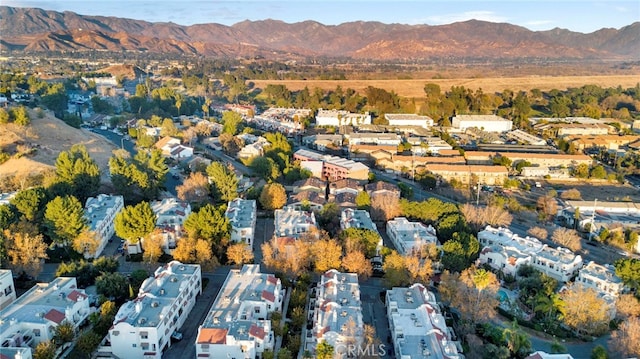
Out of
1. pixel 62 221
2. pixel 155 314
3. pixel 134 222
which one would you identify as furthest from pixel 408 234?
pixel 62 221

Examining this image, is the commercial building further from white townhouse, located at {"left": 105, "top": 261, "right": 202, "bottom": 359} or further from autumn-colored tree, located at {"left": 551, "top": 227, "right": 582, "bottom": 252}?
white townhouse, located at {"left": 105, "top": 261, "right": 202, "bottom": 359}

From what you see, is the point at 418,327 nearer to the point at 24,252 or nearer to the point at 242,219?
the point at 242,219

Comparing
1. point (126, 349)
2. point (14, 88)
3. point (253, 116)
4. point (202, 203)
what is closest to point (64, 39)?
point (14, 88)

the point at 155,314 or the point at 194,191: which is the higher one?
the point at 194,191

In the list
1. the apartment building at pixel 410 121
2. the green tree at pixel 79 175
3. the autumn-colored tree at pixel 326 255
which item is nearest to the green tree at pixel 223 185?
the green tree at pixel 79 175

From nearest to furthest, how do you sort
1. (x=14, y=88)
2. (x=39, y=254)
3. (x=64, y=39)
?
(x=39, y=254) → (x=14, y=88) → (x=64, y=39)

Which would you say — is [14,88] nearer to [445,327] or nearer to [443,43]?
[445,327]

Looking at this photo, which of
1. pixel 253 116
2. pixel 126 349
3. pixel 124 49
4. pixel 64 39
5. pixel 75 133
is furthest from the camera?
pixel 124 49
